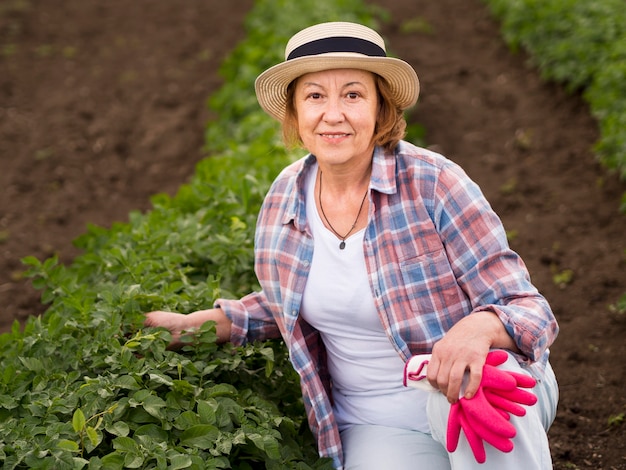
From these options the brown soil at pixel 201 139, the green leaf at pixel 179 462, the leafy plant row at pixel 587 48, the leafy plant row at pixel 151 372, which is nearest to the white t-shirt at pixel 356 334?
the leafy plant row at pixel 151 372

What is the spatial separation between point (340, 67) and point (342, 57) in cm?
7

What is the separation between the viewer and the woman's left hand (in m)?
2.24

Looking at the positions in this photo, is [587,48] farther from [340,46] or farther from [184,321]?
[184,321]

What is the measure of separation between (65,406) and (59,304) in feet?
2.64

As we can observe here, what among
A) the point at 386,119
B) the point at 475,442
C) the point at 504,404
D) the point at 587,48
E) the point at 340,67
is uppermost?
the point at 587,48

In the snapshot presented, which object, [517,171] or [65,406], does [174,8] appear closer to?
[517,171]

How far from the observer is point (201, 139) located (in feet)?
23.5

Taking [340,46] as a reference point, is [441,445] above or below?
below

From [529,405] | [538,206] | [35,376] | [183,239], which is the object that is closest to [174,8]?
[538,206]

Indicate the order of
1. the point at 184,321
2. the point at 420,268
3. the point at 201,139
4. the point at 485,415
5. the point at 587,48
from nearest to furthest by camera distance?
the point at 485,415 → the point at 420,268 → the point at 184,321 → the point at 587,48 → the point at 201,139

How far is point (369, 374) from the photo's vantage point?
274cm

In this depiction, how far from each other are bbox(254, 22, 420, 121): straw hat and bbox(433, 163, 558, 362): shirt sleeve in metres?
0.32

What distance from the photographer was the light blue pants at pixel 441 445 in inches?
88.7

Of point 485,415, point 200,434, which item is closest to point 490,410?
point 485,415
